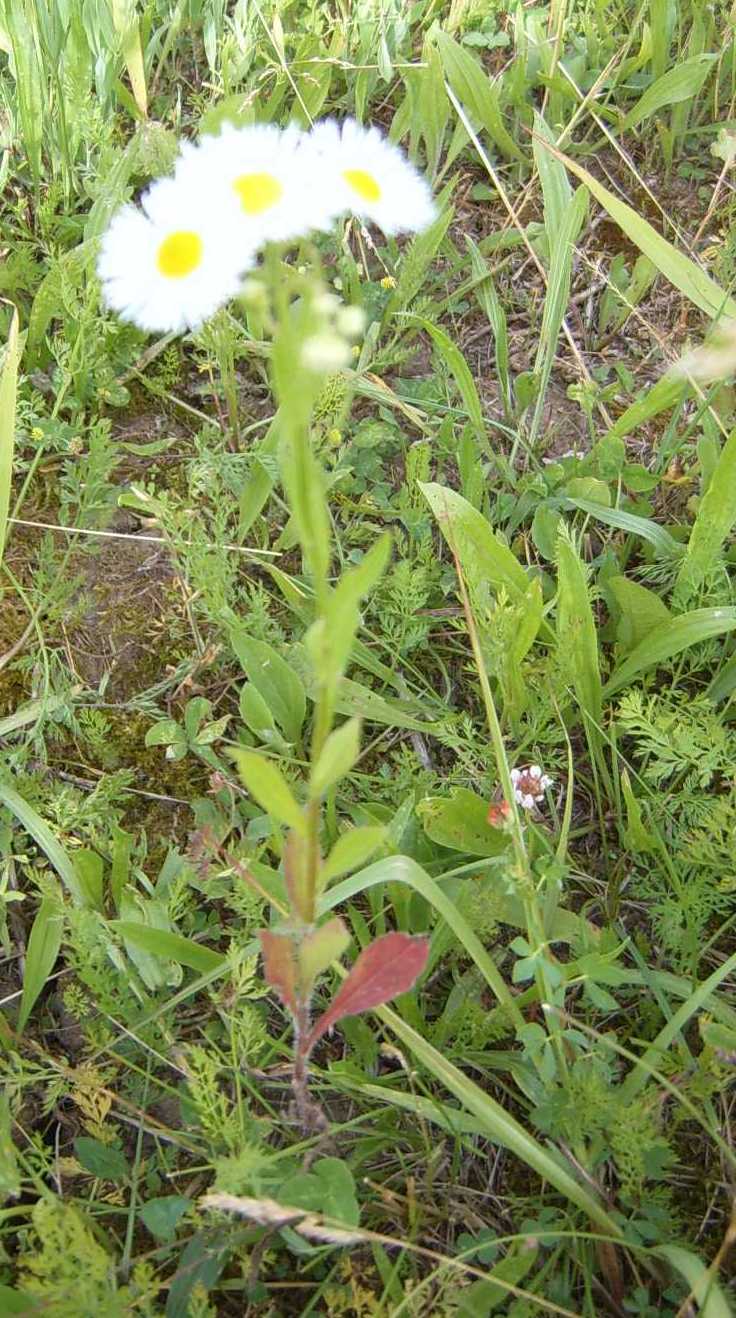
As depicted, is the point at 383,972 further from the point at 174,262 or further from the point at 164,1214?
the point at 174,262

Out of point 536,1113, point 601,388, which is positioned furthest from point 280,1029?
point 601,388

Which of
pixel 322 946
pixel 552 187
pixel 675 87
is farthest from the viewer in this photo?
pixel 675 87

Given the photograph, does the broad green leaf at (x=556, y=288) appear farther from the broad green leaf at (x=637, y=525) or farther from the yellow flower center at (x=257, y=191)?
the yellow flower center at (x=257, y=191)

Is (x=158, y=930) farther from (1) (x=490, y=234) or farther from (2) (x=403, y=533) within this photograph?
(1) (x=490, y=234)

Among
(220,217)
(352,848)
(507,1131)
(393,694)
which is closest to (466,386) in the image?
(393,694)

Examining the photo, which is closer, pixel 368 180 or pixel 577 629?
pixel 368 180

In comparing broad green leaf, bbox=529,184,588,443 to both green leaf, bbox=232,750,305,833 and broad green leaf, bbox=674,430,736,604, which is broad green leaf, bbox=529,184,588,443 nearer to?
broad green leaf, bbox=674,430,736,604

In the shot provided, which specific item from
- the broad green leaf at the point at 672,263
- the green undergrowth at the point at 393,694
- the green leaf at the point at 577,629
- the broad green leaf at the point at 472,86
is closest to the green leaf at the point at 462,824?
the green undergrowth at the point at 393,694
